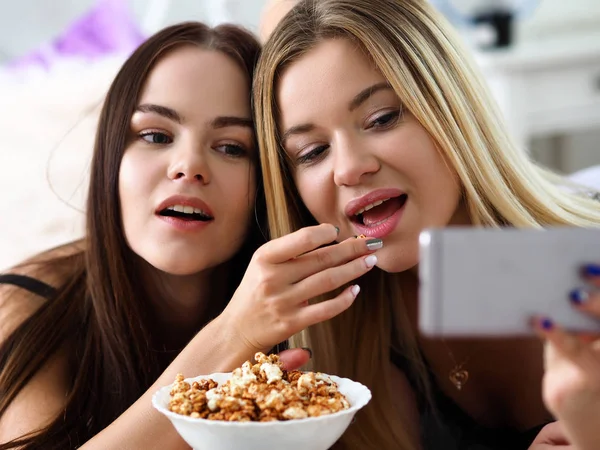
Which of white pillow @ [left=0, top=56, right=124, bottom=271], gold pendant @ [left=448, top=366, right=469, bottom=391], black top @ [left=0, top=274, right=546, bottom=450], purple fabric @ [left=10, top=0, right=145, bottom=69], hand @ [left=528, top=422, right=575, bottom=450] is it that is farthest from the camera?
purple fabric @ [left=10, top=0, right=145, bottom=69]

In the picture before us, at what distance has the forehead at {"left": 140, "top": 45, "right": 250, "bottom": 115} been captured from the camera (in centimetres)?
131

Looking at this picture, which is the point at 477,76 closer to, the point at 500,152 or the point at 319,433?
the point at 500,152

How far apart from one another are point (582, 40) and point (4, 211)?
6.97 feet

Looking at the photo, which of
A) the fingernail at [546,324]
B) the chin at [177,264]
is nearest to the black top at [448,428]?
the chin at [177,264]

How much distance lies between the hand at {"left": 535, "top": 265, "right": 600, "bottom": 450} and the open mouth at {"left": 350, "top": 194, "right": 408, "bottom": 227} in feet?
1.61

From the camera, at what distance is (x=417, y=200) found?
1200mm

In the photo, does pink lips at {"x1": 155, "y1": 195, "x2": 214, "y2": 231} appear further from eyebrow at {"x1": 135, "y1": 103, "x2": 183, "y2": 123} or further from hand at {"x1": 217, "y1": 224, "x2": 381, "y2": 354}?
hand at {"x1": 217, "y1": 224, "x2": 381, "y2": 354}

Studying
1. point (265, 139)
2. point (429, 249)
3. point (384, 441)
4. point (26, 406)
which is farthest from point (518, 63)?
point (429, 249)

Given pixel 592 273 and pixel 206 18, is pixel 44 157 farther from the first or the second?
pixel 592 273

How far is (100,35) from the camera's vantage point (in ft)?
8.88

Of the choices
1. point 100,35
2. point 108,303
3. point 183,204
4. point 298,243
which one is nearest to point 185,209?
point 183,204

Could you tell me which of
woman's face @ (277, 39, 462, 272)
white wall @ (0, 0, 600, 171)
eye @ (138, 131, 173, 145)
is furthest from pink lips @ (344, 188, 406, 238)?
white wall @ (0, 0, 600, 171)

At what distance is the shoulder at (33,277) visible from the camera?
139 cm

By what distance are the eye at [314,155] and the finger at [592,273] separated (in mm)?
616
